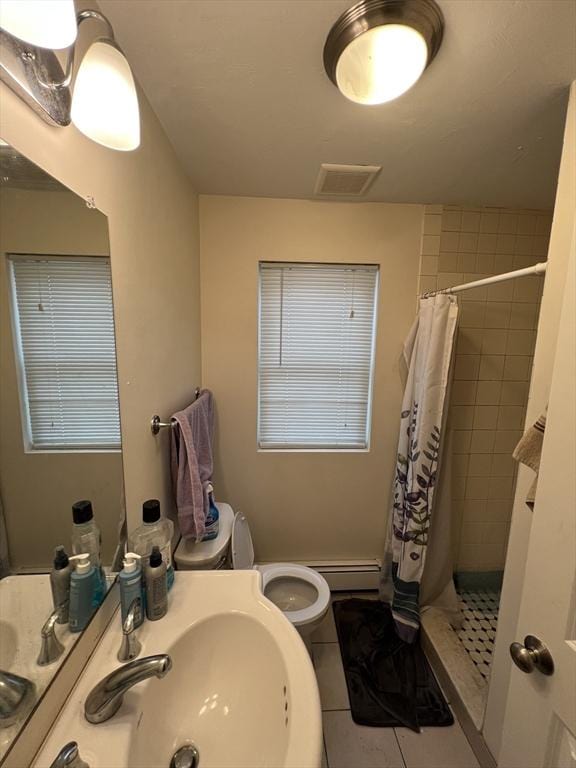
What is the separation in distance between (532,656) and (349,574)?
146 cm

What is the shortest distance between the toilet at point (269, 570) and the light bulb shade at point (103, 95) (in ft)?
4.52

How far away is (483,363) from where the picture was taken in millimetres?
1814

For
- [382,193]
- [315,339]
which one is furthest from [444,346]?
[382,193]

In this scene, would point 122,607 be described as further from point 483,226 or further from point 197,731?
point 483,226

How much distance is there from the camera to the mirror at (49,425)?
52 centimetres

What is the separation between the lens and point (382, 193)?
5.24ft

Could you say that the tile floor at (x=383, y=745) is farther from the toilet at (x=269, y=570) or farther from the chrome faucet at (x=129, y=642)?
the chrome faucet at (x=129, y=642)

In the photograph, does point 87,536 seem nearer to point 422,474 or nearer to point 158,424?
point 158,424

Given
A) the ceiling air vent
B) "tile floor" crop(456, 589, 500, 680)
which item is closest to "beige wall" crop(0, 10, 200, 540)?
the ceiling air vent

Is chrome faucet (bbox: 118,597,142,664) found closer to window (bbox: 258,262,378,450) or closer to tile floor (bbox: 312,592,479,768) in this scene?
tile floor (bbox: 312,592,479,768)

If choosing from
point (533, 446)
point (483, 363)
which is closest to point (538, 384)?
point (533, 446)

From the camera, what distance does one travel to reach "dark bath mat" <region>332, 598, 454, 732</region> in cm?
134

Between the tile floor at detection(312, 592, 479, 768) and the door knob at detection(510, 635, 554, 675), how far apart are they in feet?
3.42

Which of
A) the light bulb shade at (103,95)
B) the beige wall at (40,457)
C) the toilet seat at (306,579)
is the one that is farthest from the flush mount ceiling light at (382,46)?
the toilet seat at (306,579)
